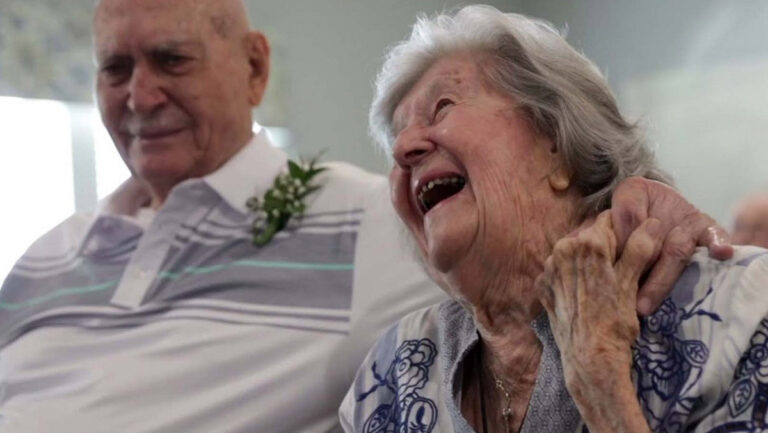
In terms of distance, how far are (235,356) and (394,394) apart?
38 cm

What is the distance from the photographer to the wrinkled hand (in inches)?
39.2

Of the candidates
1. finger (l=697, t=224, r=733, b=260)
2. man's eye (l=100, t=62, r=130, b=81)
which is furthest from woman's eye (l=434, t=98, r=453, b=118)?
man's eye (l=100, t=62, r=130, b=81)

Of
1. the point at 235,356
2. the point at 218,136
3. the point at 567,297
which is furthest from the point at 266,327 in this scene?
the point at 567,297

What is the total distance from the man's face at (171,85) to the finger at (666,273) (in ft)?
3.28

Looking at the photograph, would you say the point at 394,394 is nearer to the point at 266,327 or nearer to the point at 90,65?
the point at 266,327

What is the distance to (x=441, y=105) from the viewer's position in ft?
3.99

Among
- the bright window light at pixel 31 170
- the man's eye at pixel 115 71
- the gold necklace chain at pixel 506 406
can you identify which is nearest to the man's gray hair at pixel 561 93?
the gold necklace chain at pixel 506 406

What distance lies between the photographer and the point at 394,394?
4.10ft

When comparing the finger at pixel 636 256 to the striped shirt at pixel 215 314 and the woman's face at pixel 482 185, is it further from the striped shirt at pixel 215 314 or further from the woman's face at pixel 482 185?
the striped shirt at pixel 215 314

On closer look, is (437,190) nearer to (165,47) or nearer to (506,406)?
(506,406)

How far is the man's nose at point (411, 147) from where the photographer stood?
3.90 ft

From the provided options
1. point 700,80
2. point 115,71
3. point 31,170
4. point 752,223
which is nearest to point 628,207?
point 752,223

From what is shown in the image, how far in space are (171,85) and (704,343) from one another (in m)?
1.14

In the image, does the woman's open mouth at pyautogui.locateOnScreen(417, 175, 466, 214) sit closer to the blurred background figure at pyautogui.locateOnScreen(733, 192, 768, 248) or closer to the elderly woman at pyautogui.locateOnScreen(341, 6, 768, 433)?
the elderly woman at pyautogui.locateOnScreen(341, 6, 768, 433)
